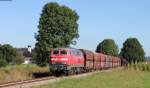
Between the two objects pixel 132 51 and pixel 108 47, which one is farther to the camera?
pixel 132 51

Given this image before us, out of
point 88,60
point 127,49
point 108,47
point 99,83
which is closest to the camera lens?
point 99,83

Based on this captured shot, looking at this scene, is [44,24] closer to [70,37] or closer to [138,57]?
[70,37]

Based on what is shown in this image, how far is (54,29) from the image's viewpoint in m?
69.6

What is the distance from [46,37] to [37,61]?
402 cm

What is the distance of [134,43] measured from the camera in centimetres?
15025

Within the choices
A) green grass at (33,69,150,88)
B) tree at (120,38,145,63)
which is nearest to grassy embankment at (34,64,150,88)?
green grass at (33,69,150,88)

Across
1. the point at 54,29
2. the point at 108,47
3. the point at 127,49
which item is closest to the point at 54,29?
the point at 54,29

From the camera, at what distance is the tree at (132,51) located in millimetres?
145875

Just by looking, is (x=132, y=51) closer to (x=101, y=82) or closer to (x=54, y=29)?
(x=54, y=29)

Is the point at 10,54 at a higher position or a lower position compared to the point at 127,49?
lower

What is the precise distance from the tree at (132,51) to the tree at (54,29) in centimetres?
7586

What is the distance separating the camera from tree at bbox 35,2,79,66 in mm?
67375

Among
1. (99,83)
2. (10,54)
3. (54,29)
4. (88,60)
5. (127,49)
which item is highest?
(127,49)

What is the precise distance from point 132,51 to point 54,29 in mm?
81574
